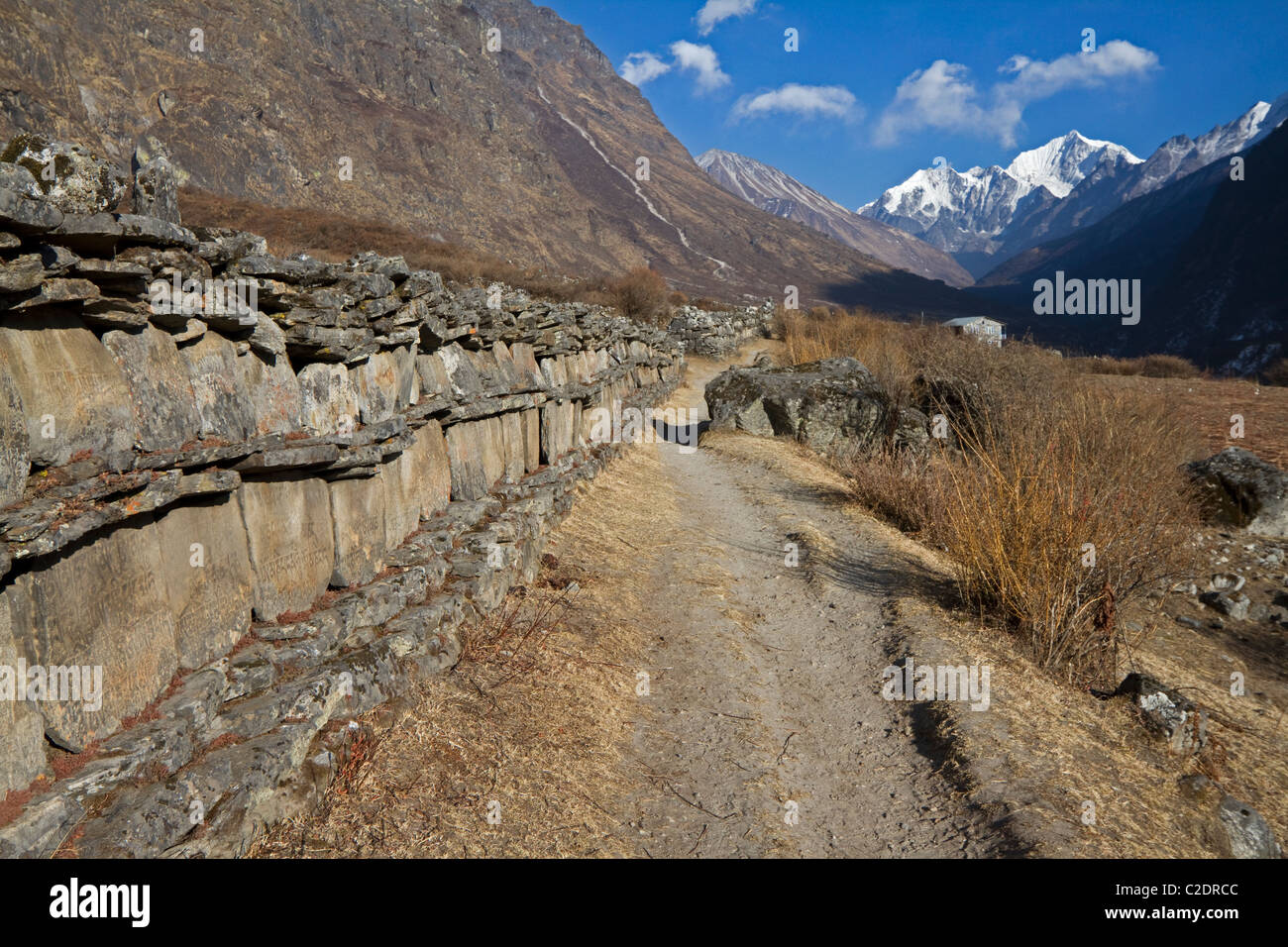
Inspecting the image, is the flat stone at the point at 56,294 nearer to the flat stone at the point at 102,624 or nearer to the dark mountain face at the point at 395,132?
the dark mountain face at the point at 395,132

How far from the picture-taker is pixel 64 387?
263 cm

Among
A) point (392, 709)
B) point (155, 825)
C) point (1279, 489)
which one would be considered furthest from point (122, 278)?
point (1279, 489)

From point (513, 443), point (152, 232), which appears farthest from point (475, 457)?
point (152, 232)

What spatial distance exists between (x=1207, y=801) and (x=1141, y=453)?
4721 mm

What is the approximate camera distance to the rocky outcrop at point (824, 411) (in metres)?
13.8

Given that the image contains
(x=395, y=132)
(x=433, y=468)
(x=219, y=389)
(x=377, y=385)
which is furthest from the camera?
(x=395, y=132)

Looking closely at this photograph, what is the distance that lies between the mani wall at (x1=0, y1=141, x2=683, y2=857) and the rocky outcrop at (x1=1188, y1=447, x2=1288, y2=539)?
10.8 metres

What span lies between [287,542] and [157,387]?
1013 mm

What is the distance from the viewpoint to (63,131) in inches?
1287

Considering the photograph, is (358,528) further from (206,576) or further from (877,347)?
(877,347)

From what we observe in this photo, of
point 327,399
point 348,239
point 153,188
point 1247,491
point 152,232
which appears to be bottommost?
point 1247,491

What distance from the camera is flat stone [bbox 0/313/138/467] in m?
2.51

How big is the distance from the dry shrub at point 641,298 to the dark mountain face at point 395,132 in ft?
42.7

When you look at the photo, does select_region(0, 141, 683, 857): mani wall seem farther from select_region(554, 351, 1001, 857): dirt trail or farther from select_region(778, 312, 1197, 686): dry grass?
select_region(778, 312, 1197, 686): dry grass
